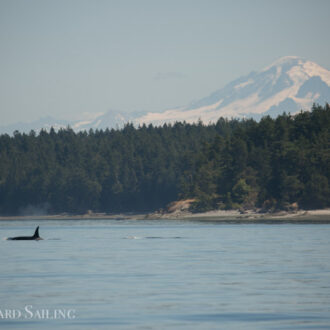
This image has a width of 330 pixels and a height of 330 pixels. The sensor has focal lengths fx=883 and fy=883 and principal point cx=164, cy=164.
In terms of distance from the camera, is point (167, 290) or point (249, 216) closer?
point (167, 290)

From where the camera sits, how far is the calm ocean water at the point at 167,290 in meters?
29.4

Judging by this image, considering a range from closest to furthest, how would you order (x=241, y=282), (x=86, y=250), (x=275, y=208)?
(x=241, y=282), (x=86, y=250), (x=275, y=208)

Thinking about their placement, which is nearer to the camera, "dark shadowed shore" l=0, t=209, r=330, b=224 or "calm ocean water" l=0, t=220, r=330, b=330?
"calm ocean water" l=0, t=220, r=330, b=330

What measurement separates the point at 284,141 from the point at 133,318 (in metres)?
154

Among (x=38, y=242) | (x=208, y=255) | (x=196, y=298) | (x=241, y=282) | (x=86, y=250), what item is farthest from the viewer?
(x=38, y=242)

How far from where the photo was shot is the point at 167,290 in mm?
37062

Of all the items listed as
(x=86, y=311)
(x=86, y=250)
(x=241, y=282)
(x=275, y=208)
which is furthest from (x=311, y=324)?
(x=275, y=208)

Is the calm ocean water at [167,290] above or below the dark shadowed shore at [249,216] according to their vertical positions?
below

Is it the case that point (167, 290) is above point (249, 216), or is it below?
below

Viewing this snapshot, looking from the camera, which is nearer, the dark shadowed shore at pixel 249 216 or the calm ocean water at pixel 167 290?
the calm ocean water at pixel 167 290

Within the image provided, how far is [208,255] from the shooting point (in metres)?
58.6

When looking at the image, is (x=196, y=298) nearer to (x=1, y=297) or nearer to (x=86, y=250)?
(x=1, y=297)

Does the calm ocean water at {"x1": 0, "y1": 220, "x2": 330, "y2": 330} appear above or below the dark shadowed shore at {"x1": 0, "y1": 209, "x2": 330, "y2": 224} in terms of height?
below

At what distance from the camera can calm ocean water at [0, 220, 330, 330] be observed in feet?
96.3
